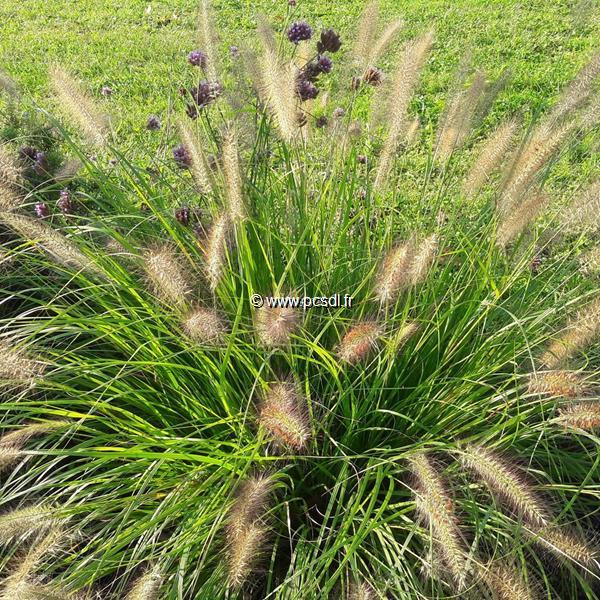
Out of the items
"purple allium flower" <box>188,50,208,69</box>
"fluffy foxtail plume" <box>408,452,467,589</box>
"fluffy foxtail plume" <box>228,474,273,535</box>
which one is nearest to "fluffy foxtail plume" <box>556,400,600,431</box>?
"fluffy foxtail plume" <box>408,452,467,589</box>

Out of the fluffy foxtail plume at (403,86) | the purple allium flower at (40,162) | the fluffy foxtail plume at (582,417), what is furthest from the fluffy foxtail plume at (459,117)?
the purple allium flower at (40,162)

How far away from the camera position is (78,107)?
1.93 metres

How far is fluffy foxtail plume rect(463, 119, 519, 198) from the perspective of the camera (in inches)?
73.3

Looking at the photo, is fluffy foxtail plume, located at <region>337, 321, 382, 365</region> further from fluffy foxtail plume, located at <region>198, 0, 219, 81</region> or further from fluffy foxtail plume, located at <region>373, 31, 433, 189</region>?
fluffy foxtail plume, located at <region>198, 0, 219, 81</region>

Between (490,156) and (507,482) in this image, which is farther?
(490,156)

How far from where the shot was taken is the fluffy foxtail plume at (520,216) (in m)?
1.82

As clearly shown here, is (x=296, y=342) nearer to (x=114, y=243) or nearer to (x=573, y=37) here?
(x=114, y=243)

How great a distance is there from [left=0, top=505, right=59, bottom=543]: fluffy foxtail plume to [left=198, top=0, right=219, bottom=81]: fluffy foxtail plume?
1.43 m

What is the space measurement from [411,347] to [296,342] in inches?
14.7

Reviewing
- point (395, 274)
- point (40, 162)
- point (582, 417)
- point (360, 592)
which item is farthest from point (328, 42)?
point (360, 592)

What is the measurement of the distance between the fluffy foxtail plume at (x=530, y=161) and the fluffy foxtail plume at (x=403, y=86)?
0.37 m

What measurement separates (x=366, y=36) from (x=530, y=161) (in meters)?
0.68

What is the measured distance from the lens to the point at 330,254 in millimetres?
2039

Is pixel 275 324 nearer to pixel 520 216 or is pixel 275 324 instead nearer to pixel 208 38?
pixel 520 216
